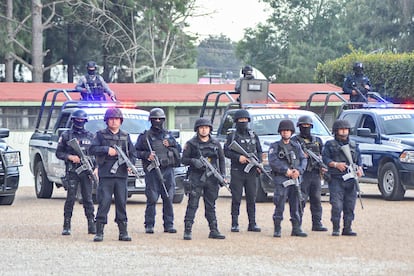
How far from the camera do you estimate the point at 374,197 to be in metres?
23.6

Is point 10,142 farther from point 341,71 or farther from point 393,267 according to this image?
point 393,267

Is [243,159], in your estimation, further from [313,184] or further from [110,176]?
[110,176]

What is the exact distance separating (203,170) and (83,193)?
175cm

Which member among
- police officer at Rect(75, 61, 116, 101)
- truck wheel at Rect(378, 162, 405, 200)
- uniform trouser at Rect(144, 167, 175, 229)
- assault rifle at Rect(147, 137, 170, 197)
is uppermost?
police officer at Rect(75, 61, 116, 101)

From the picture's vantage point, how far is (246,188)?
1642 cm

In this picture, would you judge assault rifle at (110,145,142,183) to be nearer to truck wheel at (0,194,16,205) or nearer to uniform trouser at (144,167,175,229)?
uniform trouser at (144,167,175,229)

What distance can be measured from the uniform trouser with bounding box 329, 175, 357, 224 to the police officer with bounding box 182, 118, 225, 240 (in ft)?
5.18

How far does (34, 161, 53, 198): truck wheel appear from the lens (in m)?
23.6

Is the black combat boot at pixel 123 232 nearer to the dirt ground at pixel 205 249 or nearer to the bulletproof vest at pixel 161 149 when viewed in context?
the dirt ground at pixel 205 249

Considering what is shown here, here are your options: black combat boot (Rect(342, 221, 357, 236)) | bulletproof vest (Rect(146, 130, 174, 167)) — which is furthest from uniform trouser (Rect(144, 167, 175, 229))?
black combat boot (Rect(342, 221, 357, 236))

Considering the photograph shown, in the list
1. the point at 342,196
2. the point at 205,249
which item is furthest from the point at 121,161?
the point at 342,196

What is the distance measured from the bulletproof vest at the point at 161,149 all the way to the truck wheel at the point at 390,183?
677cm

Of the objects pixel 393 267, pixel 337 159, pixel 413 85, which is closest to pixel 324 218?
pixel 337 159

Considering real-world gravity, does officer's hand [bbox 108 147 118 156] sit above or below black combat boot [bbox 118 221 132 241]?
above
